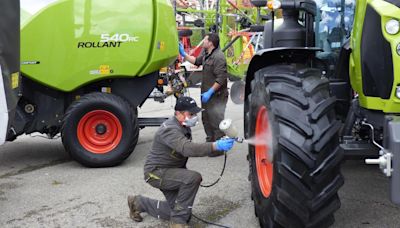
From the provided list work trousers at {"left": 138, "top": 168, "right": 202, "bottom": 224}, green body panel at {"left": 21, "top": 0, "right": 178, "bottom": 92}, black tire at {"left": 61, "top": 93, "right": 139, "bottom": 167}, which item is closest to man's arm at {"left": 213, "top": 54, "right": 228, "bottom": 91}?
green body panel at {"left": 21, "top": 0, "right": 178, "bottom": 92}

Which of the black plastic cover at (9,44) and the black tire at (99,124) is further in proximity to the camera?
the black tire at (99,124)

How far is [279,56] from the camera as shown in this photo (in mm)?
4273

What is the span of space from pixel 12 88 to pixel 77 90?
5.84 feet

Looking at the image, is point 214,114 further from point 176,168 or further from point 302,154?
point 302,154

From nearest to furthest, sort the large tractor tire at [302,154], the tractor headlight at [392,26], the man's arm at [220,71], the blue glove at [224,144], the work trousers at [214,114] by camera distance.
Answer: the large tractor tire at [302,154] < the tractor headlight at [392,26] < the blue glove at [224,144] < the man's arm at [220,71] < the work trousers at [214,114]

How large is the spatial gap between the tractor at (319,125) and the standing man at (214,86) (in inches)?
103

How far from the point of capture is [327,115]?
323 centimetres

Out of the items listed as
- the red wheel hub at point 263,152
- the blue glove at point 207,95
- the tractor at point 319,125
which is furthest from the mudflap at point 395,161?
the blue glove at point 207,95

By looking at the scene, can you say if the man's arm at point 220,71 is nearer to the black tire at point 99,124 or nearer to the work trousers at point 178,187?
the black tire at point 99,124

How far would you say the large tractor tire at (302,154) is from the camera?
123 inches

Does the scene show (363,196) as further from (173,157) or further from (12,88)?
(12,88)

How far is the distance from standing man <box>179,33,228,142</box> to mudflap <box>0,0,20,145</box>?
2.79 meters

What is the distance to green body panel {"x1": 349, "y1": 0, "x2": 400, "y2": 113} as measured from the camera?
10.9ft

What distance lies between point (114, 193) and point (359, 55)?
8.98 feet
